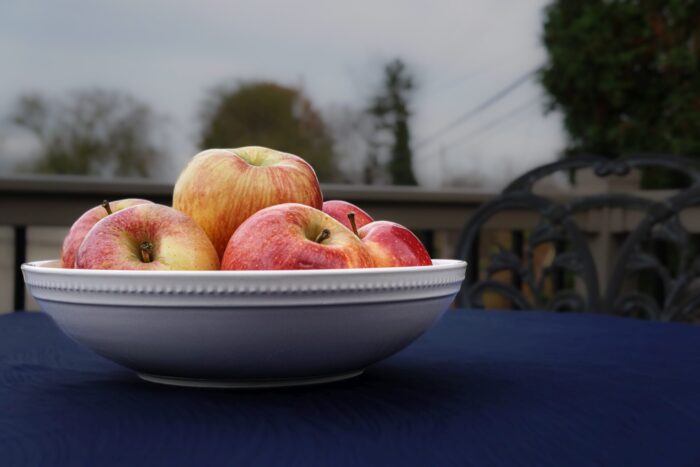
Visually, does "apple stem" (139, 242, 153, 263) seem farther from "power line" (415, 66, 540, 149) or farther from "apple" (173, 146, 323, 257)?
"power line" (415, 66, 540, 149)

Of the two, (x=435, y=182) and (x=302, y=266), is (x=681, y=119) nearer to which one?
(x=435, y=182)

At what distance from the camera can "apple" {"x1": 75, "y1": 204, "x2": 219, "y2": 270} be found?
1.69ft

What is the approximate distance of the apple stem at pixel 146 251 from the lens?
529 millimetres

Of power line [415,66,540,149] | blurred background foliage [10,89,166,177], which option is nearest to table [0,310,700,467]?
power line [415,66,540,149]

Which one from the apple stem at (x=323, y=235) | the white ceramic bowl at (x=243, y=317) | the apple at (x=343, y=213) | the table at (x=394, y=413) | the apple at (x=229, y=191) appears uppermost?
A: the apple at (x=229, y=191)

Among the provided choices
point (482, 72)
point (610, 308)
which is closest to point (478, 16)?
point (482, 72)

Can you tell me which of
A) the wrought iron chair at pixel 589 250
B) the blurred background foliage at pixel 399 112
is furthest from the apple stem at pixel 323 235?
the blurred background foliage at pixel 399 112

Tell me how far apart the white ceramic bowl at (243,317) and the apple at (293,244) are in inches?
1.7

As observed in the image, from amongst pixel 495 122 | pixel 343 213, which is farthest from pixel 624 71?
pixel 343 213

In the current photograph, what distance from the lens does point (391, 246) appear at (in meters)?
0.55

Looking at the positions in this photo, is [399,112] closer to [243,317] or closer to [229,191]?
[229,191]

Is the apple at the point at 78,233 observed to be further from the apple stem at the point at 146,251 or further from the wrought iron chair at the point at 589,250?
the wrought iron chair at the point at 589,250

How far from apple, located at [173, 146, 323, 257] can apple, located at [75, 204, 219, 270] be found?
0.05 meters

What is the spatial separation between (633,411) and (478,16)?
54.3ft
